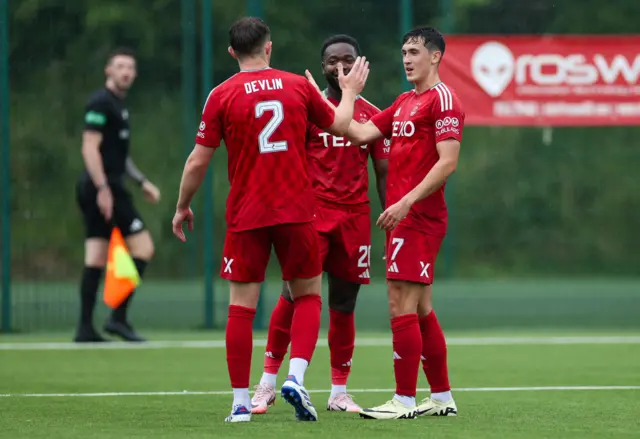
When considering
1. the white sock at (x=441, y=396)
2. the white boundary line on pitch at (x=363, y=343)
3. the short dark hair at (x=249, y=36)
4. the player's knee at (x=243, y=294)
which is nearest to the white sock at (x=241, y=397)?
the player's knee at (x=243, y=294)

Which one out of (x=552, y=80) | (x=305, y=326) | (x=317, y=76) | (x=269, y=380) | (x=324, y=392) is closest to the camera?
(x=305, y=326)

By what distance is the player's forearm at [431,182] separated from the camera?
21.9ft

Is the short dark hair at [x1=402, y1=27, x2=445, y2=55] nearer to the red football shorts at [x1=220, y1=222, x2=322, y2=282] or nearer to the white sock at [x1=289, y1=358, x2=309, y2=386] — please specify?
the red football shorts at [x1=220, y1=222, x2=322, y2=282]

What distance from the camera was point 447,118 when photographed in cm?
676

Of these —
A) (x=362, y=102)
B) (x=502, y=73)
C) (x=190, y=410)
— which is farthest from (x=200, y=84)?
(x=190, y=410)

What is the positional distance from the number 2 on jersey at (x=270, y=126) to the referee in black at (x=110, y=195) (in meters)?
4.73

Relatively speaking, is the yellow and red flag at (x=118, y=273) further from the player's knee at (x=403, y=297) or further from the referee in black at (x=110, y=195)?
the player's knee at (x=403, y=297)

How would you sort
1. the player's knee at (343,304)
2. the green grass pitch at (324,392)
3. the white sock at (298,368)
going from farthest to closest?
the player's knee at (343,304), the white sock at (298,368), the green grass pitch at (324,392)

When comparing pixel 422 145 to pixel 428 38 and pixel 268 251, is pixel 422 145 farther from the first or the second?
pixel 268 251

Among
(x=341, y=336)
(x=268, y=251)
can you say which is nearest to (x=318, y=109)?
(x=268, y=251)

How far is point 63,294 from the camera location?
42.1 ft

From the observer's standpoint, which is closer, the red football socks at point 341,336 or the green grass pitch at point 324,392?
the green grass pitch at point 324,392

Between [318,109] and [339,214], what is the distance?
0.97 metres

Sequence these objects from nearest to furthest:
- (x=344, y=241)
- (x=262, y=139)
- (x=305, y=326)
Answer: (x=262, y=139) → (x=305, y=326) → (x=344, y=241)
